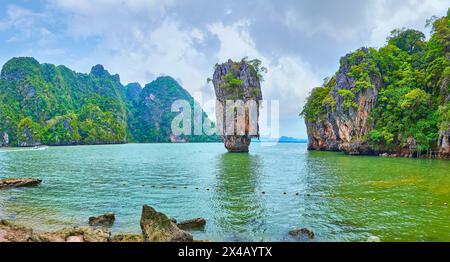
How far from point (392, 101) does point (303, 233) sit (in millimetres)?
44938

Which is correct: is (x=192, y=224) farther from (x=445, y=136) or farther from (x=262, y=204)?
(x=445, y=136)

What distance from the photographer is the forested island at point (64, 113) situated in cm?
10406

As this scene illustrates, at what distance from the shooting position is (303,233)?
10.7 m

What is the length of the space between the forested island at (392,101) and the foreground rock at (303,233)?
120 ft

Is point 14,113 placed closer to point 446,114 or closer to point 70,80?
point 70,80

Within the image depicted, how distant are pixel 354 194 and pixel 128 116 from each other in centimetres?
16974

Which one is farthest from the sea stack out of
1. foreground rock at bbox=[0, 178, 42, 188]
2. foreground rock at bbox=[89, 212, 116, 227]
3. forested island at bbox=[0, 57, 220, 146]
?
forested island at bbox=[0, 57, 220, 146]

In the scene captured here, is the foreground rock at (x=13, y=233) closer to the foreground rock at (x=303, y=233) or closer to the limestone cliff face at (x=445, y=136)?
the foreground rock at (x=303, y=233)

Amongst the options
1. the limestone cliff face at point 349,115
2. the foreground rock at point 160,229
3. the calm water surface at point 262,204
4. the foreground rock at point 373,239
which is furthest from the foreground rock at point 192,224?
the limestone cliff face at point 349,115

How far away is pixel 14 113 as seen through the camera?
10825cm

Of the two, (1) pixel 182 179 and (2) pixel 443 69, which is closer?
(1) pixel 182 179

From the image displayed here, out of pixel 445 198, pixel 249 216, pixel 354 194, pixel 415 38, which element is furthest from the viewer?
pixel 415 38
